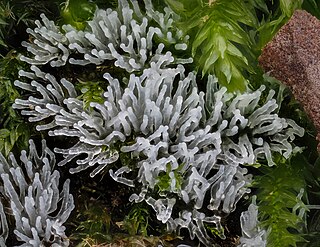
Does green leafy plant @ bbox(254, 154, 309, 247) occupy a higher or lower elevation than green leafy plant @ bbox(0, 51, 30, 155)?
lower

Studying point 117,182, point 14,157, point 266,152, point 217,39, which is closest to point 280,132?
point 266,152

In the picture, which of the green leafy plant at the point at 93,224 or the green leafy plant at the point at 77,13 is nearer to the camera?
the green leafy plant at the point at 93,224

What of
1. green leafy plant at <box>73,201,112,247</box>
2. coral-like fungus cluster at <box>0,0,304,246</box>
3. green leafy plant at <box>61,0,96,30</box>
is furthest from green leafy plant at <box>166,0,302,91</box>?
green leafy plant at <box>73,201,112,247</box>

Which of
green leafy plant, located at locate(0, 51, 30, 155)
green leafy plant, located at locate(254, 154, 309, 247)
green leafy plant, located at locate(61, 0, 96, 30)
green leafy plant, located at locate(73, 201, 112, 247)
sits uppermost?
green leafy plant, located at locate(61, 0, 96, 30)

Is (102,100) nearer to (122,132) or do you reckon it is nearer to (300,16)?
(122,132)

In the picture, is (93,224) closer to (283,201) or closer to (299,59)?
(283,201)

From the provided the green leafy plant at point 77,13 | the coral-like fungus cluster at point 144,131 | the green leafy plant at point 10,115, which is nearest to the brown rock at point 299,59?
the coral-like fungus cluster at point 144,131

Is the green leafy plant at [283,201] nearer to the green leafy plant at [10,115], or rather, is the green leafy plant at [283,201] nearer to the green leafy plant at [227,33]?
the green leafy plant at [227,33]

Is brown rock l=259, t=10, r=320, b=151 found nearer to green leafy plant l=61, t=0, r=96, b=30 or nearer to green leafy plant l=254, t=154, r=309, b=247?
green leafy plant l=254, t=154, r=309, b=247
